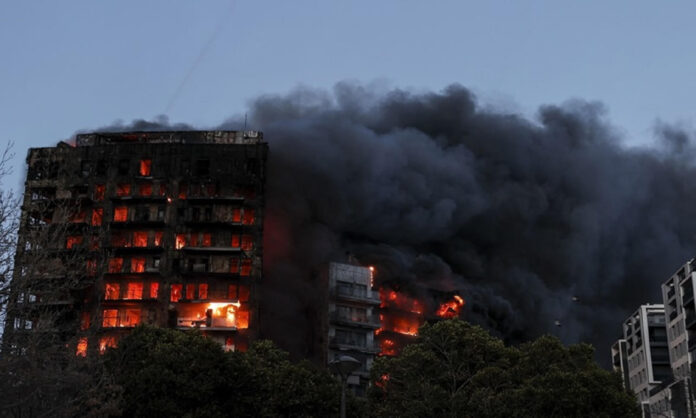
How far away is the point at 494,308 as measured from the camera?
14788 centimetres

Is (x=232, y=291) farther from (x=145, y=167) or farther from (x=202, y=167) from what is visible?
(x=145, y=167)

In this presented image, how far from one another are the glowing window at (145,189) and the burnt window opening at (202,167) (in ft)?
21.9

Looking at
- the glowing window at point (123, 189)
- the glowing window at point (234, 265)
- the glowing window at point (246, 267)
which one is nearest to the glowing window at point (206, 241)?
the glowing window at point (234, 265)

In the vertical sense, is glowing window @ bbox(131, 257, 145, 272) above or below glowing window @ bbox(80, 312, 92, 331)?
above

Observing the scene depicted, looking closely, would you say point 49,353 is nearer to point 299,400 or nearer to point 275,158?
point 299,400

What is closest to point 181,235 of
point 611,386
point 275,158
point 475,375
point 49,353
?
point 275,158

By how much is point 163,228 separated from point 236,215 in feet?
31.6

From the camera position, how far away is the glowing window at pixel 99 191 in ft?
379

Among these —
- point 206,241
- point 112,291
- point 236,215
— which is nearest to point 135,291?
point 112,291

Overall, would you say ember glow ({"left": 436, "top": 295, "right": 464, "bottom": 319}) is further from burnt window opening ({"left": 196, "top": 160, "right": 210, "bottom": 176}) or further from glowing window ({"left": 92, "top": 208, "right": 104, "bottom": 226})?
glowing window ({"left": 92, "top": 208, "right": 104, "bottom": 226})

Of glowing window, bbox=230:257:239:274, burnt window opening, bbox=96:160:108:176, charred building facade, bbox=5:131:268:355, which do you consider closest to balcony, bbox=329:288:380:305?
charred building facade, bbox=5:131:268:355

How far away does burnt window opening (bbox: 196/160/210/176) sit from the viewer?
116 meters

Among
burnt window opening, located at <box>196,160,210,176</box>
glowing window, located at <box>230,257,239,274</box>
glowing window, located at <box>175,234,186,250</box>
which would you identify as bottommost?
glowing window, located at <box>230,257,239,274</box>

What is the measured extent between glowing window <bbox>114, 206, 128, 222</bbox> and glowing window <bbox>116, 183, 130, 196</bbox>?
2039 mm
